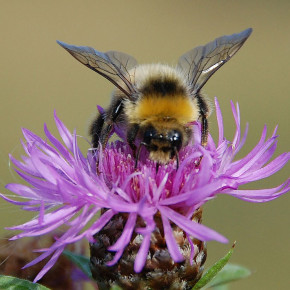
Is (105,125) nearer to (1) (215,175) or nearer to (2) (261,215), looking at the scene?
(1) (215,175)

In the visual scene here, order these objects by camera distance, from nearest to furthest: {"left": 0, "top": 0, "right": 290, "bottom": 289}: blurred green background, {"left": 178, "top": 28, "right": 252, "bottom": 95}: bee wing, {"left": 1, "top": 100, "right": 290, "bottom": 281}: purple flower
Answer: {"left": 1, "top": 100, "right": 290, "bottom": 281}: purple flower → {"left": 178, "top": 28, "right": 252, "bottom": 95}: bee wing → {"left": 0, "top": 0, "right": 290, "bottom": 289}: blurred green background

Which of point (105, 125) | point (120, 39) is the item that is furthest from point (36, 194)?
point (120, 39)

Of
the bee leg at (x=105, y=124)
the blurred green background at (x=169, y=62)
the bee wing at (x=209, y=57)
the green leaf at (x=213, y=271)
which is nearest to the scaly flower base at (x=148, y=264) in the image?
the green leaf at (x=213, y=271)

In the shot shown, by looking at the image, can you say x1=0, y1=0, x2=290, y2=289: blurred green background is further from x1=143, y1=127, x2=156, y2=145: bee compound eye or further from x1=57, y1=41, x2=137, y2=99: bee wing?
x1=143, y1=127, x2=156, y2=145: bee compound eye

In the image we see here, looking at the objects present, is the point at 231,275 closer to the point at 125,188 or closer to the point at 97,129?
the point at 125,188

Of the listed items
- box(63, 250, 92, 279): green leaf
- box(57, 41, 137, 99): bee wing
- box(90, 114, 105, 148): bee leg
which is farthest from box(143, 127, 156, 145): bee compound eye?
box(63, 250, 92, 279): green leaf

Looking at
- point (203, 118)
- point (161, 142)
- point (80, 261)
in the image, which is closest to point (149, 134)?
point (161, 142)
